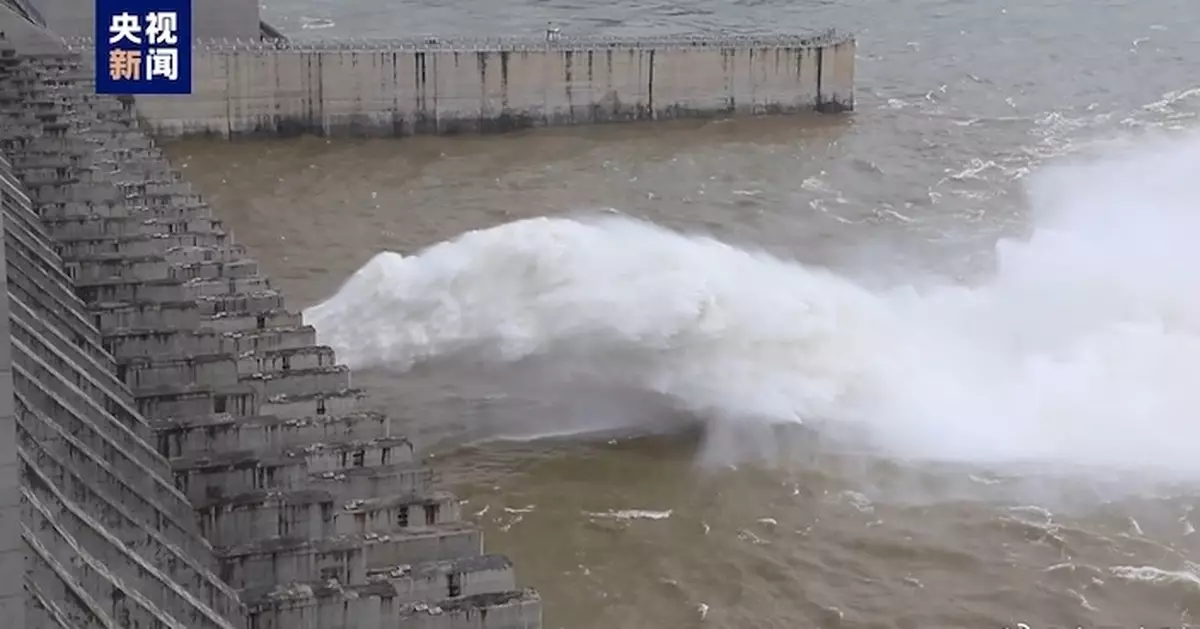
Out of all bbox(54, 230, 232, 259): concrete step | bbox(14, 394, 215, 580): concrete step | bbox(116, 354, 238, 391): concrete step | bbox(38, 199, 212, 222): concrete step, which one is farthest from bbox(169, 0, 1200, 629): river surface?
bbox(14, 394, 215, 580): concrete step

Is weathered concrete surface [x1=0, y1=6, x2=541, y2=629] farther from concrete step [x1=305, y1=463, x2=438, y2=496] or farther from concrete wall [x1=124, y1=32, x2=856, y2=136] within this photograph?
concrete wall [x1=124, y1=32, x2=856, y2=136]

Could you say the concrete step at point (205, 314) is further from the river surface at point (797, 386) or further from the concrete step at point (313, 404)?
the river surface at point (797, 386)

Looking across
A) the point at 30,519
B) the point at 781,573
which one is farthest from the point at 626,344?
the point at 30,519

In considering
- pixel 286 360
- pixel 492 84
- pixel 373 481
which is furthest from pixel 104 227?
pixel 492 84

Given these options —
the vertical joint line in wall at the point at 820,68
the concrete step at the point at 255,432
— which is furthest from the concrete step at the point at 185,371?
the vertical joint line in wall at the point at 820,68

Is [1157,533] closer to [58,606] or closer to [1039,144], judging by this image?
[58,606]
